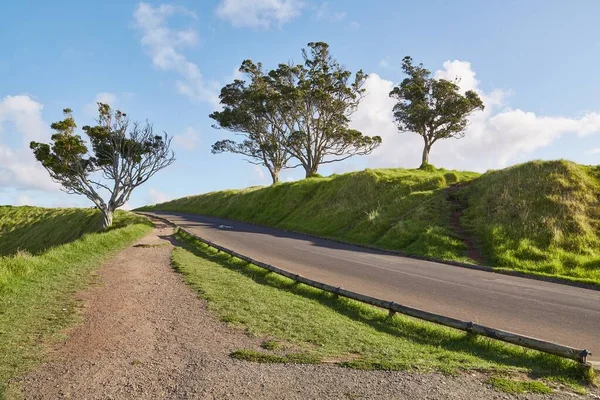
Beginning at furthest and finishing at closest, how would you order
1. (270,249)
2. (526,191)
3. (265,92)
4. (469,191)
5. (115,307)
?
(265,92)
(469,191)
(526,191)
(270,249)
(115,307)

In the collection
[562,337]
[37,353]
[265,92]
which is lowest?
[37,353]

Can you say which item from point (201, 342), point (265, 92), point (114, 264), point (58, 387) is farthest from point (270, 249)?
point (265, 92)

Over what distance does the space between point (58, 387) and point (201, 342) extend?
2.35m

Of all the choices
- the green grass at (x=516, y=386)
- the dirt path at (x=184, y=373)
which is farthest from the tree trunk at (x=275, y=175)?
the green grass at (x=516, y=386)

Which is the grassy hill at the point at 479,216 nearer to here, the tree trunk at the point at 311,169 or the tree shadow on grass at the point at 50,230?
the tree trunk at the point at 311,169

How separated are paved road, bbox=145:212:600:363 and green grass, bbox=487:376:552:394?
2.50m

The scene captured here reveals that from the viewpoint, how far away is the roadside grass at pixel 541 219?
16.7 meters

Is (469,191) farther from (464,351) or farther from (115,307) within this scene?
(115,307)

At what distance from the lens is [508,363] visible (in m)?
7.16

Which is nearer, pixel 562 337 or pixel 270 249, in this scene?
pixel 562 337

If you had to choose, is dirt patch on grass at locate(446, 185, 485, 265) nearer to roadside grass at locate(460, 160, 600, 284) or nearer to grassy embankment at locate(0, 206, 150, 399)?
roadside grass at locate(460, 160, 600, 284)

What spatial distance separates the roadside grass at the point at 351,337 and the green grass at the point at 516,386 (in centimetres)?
47

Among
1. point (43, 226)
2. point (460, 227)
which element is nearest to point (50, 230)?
point (43, 226)

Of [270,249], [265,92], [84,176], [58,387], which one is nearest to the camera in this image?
[58,387]
